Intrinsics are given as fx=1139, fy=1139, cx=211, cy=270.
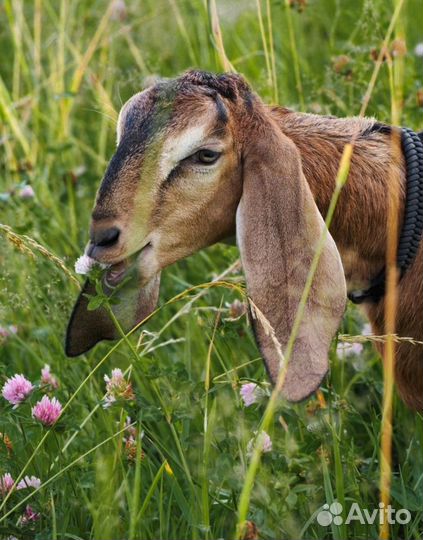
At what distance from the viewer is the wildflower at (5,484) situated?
3227mm

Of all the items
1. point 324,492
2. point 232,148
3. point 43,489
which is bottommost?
point 324,492

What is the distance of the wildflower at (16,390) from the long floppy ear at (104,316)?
0.29 meters

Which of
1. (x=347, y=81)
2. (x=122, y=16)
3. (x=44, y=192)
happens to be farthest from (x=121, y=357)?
(x=122, y=16)

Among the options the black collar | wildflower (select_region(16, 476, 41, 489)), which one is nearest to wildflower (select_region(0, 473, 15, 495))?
wildflower (select_region(16, 476, 41, 489))

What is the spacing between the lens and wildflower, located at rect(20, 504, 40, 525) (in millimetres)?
3160

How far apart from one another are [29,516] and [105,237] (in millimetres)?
808

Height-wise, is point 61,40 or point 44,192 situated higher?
point 61,40

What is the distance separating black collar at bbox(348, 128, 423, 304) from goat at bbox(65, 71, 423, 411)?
0.87 feet

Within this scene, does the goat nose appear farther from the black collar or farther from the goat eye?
the black collar

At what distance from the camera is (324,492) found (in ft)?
11.1

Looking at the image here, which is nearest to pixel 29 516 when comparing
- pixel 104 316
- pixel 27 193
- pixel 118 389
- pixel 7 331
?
pixel 118 389

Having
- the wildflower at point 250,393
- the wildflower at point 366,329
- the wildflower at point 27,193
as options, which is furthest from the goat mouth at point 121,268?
the wildflower at point 27,193

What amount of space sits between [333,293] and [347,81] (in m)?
1.77

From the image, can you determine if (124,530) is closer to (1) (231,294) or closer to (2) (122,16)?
(1) (231,294)
